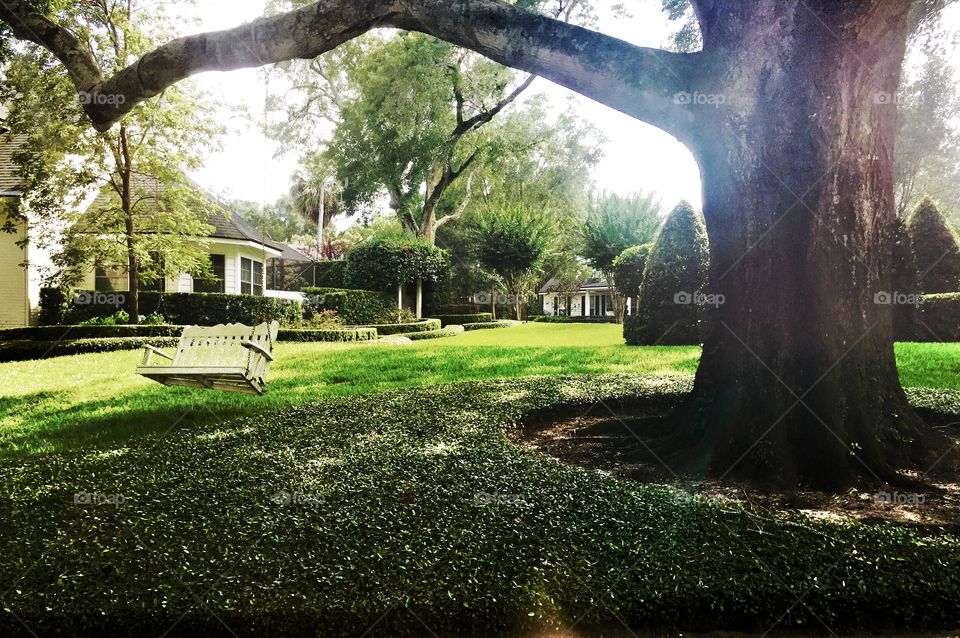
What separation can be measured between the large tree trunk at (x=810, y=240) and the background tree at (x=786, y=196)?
0.01 meters

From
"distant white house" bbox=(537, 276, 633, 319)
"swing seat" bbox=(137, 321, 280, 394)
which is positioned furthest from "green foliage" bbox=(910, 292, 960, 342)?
"distant white house" bbox=(537, 276, 633, 319)

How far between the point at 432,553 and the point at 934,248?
16998mm

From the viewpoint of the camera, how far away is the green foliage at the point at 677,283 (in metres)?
12.5

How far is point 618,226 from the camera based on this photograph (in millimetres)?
27422

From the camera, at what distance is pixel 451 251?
44.9 m

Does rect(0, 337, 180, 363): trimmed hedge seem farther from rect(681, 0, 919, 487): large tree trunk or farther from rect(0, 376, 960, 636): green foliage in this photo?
rect(681, 0, 919, 487): large tree trunk

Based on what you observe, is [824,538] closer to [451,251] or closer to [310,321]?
[310,321]

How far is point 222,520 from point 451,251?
139 ft

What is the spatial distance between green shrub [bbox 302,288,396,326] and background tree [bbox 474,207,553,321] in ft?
28.1

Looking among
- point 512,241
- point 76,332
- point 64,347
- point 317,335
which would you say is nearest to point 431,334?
point 317,335

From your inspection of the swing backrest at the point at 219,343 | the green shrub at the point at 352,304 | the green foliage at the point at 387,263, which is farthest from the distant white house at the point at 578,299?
the swing backrest at the point at 219,343

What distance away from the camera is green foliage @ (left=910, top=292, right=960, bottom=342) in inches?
513

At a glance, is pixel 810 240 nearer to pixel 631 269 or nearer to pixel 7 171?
pixel 631 269

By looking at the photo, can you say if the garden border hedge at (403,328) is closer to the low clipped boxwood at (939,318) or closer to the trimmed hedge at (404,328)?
the trimmed hedge at (404,328)
